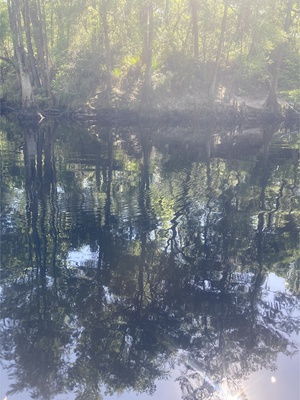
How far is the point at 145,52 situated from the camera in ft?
105

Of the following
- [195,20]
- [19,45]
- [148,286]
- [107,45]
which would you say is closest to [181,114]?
[107,45]

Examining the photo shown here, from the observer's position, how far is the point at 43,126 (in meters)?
27.6

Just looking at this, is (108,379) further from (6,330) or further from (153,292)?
(153,292)

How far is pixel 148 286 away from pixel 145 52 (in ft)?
92.4

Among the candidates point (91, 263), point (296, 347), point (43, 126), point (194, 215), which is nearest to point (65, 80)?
point (43, 126)

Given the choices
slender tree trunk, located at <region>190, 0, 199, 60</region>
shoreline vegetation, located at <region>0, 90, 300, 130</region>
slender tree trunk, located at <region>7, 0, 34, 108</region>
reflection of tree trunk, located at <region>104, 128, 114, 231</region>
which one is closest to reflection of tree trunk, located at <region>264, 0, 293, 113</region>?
shoreline vegetation, located at <region>0, 90, 300, 130</region>

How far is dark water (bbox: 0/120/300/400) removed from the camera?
4891mm

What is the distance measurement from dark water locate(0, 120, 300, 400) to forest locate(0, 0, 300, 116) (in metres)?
20.1

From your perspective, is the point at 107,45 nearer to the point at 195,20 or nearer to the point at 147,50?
the point at 147,50

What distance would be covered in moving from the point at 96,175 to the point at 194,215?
16.4ft

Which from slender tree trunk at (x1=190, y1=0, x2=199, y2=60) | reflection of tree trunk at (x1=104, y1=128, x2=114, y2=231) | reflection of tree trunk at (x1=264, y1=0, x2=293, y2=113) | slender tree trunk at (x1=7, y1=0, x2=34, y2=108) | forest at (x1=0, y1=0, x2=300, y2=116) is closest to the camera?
reflection of tree trunk at (x1=104, y1=128, x2=114, y2=231)

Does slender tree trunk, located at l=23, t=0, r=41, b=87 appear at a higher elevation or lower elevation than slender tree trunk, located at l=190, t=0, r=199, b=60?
lower

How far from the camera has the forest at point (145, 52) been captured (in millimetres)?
30766

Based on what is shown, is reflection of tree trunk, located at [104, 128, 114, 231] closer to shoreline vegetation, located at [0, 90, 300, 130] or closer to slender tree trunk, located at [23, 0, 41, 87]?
shoreline vegetation, located at [0, 90, 300, 130]
